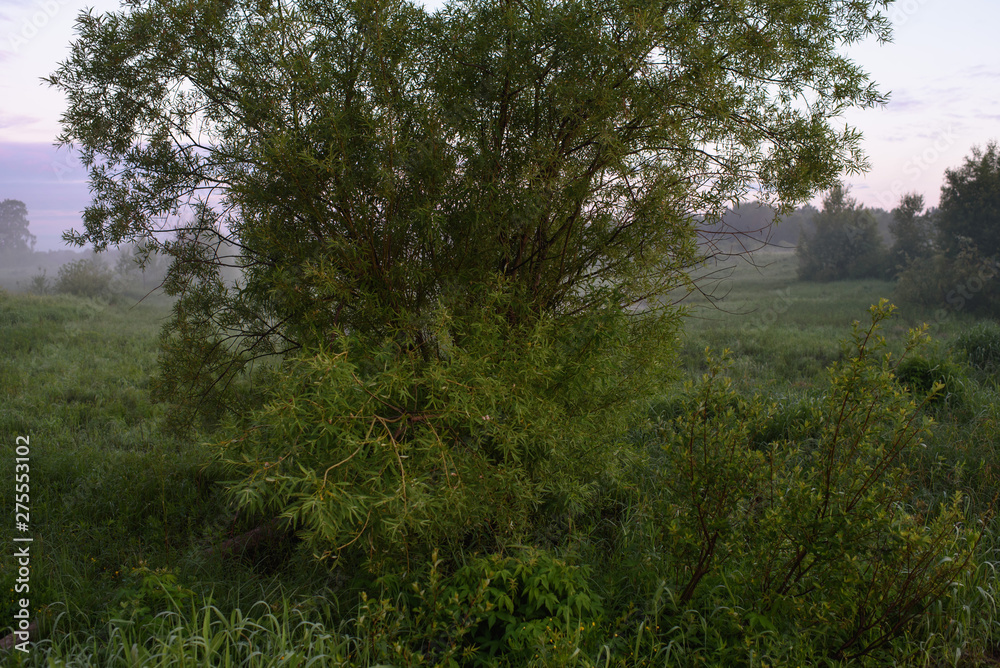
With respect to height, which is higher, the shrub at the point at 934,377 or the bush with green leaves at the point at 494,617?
the shrub at the point at 934,377

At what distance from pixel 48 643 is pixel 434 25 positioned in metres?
4.19

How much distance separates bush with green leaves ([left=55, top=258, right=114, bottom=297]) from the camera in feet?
78.5

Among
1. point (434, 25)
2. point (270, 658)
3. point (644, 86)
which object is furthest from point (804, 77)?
point (270, 658)

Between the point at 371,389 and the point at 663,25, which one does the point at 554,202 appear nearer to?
the point at 663,25

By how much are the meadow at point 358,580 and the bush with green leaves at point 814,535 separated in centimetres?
4

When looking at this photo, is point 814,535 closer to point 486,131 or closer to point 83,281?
point 486,131

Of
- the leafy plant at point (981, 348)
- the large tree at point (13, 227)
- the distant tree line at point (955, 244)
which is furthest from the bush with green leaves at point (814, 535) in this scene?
the large tree at point (13, 227)

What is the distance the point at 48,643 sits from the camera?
10.5 ft

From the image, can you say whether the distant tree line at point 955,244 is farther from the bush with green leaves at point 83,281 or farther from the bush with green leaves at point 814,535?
the bush with green leaves at point 83,281

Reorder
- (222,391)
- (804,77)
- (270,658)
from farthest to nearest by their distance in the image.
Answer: (222,391), (804,77), (270,658)

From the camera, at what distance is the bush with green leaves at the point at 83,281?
23.9 m

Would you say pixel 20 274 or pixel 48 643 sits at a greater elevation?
pixel 20 274

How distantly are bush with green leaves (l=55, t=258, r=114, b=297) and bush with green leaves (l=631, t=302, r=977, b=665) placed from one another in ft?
87.3

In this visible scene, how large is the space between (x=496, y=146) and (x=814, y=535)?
2.76 metres
